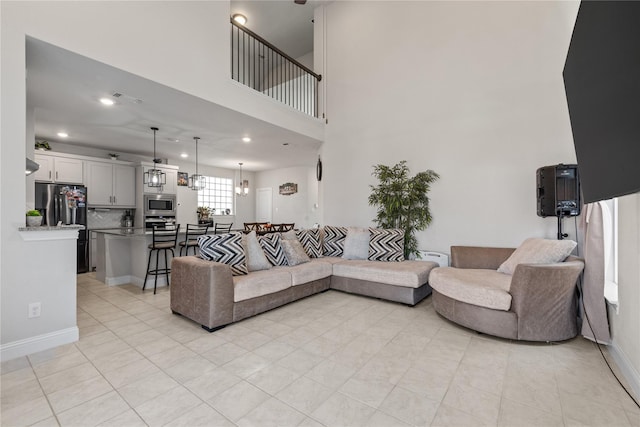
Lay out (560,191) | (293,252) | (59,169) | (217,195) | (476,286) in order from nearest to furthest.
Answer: (476,286)
(560,191)
(293,252)
(59,169)
(217,195)

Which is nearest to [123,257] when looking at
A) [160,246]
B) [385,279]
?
[160,246]

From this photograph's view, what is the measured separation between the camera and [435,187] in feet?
14.6

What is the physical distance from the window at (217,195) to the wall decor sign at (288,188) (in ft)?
5.71

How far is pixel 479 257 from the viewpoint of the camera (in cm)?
357

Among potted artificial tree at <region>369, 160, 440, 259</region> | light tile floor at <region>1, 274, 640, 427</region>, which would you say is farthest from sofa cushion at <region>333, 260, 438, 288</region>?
potted artificial tree at <region>369, 160, 440, 259</region>

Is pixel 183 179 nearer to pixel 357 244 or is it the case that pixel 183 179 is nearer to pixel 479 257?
pixel 357 244

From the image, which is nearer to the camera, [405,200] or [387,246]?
[387,246]

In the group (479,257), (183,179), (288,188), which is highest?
(183,179)

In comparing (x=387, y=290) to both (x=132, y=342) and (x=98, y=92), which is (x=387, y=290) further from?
(x=98, y=92)

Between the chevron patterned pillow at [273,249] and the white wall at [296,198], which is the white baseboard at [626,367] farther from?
the white wall at [296,198]

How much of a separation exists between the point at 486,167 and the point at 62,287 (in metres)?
4.96

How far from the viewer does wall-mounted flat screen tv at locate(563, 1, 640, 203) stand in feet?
2.50

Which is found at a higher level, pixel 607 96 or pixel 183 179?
pixel 183 179

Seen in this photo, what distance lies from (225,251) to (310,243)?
1.56m
